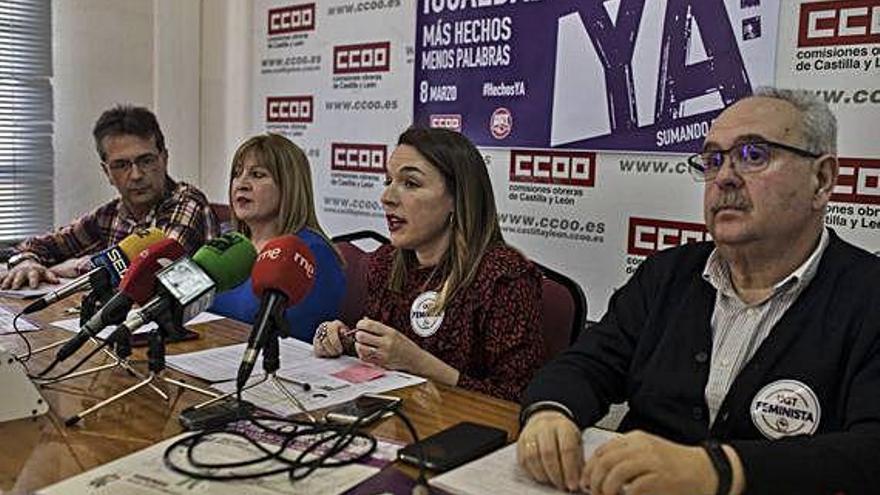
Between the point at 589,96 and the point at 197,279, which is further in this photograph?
the point at 589,96

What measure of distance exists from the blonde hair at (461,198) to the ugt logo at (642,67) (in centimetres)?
63

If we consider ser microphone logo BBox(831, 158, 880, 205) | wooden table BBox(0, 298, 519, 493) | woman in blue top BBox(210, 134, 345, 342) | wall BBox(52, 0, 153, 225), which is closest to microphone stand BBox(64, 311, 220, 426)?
wooden table BBox(0, 298, 519, 493)

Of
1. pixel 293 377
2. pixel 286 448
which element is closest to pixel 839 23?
pixel 293 377

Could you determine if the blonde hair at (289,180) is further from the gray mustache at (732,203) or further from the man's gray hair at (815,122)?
the man's gray hair at (815,122)

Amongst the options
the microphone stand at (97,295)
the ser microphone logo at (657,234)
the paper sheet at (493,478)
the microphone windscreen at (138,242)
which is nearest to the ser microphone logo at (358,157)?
the ser microphone logo at (657,234)

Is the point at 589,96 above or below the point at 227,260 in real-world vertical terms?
above

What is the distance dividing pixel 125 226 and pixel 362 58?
3.74ft

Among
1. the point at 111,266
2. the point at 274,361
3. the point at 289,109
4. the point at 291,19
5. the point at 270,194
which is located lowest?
the point at 274,361

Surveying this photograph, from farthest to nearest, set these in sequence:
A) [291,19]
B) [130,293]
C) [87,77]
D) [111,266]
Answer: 1. [87,77]
2. [291,19]
3. [111,266]
4. [130,293]

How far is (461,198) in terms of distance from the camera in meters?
2.05

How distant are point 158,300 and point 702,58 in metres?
1.66

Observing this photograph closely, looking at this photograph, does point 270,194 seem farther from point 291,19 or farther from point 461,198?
point 291,19

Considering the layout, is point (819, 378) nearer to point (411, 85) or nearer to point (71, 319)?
point (71, 319)

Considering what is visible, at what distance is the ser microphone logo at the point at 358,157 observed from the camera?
3.32m
